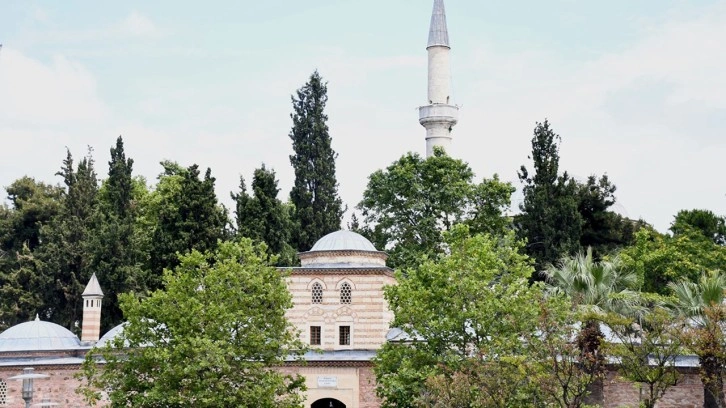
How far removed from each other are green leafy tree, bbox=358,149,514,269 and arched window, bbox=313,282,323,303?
7543 millimetres

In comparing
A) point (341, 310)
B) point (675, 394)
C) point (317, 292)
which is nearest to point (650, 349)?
point (675, 394)

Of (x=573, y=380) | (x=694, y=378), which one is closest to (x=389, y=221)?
(x=694, y=378)

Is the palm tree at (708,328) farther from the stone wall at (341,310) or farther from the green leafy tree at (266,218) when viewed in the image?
the green leafy tree at (266,218)

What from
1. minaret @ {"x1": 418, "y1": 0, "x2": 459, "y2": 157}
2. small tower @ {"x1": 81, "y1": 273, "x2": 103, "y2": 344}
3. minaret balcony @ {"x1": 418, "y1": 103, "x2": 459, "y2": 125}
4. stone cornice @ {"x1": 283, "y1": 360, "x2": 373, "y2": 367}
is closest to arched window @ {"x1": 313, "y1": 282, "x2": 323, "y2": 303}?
stone cornice @ {"x1": 283, "y1": 360, "x2": 373, "y2": 367}

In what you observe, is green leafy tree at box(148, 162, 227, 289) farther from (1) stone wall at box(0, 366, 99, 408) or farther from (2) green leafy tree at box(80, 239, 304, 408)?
(2) green leafy tree at box(80, 239, 304, 408)

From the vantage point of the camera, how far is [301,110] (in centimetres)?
5594

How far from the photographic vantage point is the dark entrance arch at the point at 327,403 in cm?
4075

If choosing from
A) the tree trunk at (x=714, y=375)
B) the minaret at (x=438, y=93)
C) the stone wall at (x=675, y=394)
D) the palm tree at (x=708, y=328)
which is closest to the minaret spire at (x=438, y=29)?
the minaret at (x=438, y=93)

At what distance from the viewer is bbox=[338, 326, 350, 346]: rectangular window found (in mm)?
41156

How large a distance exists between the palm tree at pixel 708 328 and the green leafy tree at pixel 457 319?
3.83m

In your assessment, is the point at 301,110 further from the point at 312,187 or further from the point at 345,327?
the point at 345,327

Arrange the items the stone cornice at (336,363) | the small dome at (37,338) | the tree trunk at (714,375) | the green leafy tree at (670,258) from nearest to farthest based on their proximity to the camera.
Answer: the tree trunk at (714,375), the stone cornice at (336,363), the small dome at (37,338), the green leafy tree at (670,258)

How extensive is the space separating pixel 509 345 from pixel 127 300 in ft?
33.8

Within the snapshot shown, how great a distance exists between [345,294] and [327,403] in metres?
3.51
